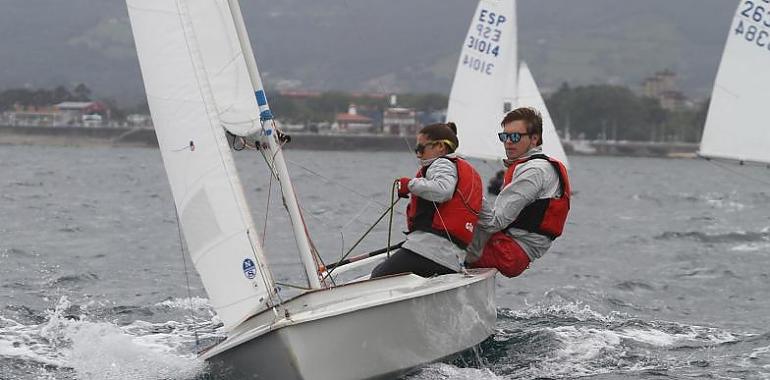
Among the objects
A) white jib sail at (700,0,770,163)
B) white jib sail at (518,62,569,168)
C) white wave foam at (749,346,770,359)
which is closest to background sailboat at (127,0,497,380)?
white wave foam at (749,346,770,359)

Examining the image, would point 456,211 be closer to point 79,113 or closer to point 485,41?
point 485,41

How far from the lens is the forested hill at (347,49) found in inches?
3804

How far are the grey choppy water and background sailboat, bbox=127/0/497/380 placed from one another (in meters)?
0.27

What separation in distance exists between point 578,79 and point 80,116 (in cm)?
10040

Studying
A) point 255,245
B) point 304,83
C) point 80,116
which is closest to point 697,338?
point 255,245

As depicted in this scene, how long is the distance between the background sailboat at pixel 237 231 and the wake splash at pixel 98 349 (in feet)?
1.30

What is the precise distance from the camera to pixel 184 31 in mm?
5500

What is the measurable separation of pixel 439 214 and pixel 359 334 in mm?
826

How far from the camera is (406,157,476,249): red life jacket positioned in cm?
575

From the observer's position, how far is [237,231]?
5.34 metres

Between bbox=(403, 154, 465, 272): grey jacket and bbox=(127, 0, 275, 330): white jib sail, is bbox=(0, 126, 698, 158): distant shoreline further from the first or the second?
bbox=(127, 0, 275, 330): white jib sail

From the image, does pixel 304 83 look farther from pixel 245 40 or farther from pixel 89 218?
pixel 245 40

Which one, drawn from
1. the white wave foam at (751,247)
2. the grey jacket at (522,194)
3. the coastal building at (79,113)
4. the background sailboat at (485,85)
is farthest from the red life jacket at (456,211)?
the coastal building at (79,113)

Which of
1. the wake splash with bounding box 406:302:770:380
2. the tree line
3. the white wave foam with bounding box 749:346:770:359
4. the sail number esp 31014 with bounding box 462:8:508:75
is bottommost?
the white wave foam with bounding box 749:346:770:359
